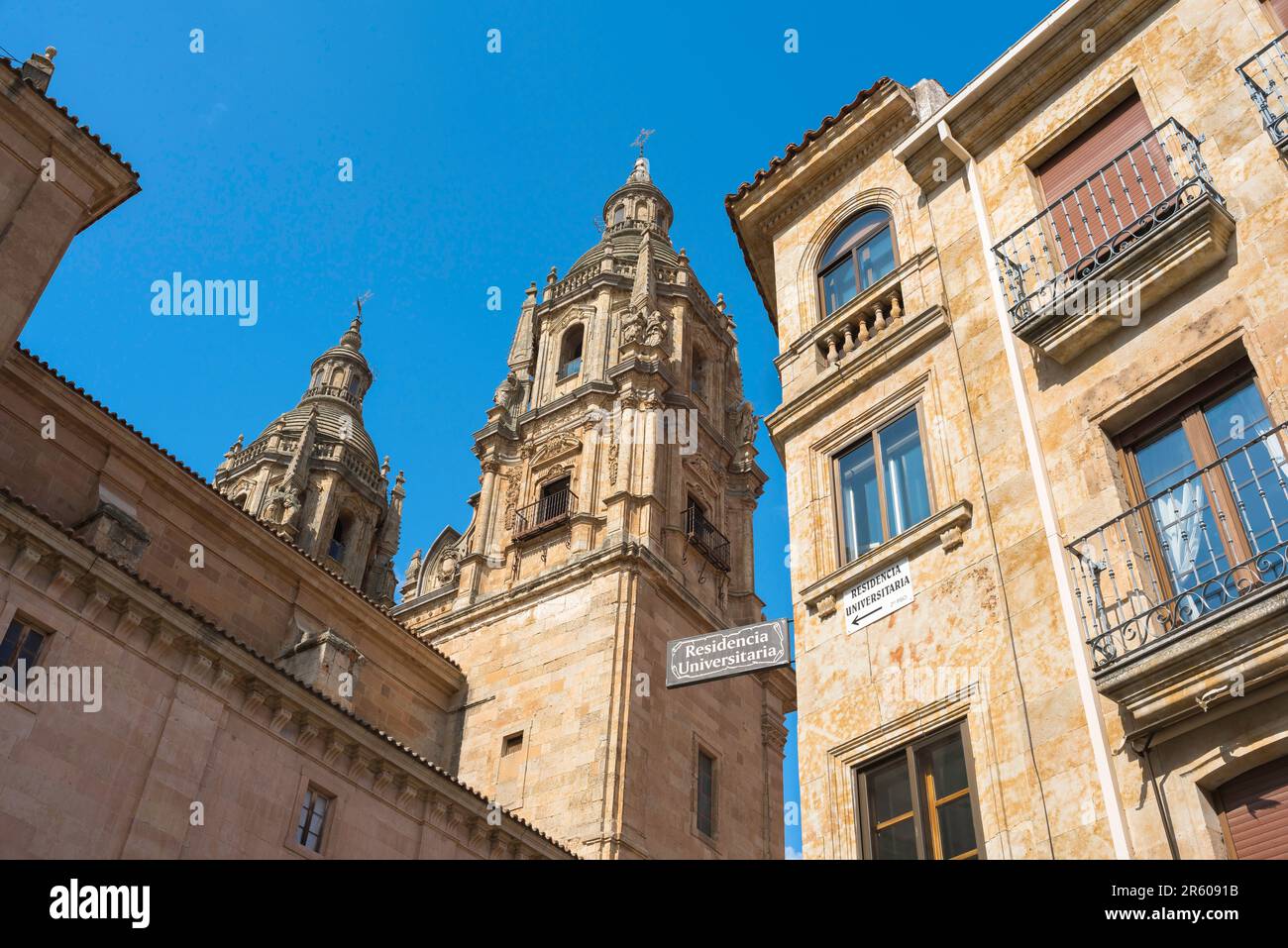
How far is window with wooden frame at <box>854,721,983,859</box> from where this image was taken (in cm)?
852

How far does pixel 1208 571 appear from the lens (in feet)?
25.8

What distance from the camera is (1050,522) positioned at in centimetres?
898

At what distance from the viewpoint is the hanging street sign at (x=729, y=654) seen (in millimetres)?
9656

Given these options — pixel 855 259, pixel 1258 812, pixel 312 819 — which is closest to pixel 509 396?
pixel 312 819

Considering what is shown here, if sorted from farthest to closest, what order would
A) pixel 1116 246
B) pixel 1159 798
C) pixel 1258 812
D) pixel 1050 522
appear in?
pixel 1116 246 → pixel 1050 522 → pixel 1159 798 → pixel 1258 812

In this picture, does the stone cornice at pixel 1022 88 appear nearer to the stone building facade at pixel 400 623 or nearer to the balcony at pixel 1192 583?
the balcony at pixel 1192 583

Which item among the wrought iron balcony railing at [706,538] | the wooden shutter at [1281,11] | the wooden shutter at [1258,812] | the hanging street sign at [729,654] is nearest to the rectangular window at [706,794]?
the wrought iron balcony railing at [706,538]

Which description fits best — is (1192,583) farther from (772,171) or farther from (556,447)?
(556,447)

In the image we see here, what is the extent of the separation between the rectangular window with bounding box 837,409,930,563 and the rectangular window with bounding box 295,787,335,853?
39.3ft

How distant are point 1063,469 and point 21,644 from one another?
14.1 meters

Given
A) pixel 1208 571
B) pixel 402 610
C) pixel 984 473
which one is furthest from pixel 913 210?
pixel 402 610

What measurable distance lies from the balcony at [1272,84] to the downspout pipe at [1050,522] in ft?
8.19

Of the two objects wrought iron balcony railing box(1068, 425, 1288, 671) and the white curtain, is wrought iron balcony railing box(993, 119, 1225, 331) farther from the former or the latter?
wrought iron balcony railing box(1068, 425, 1288, 671)
